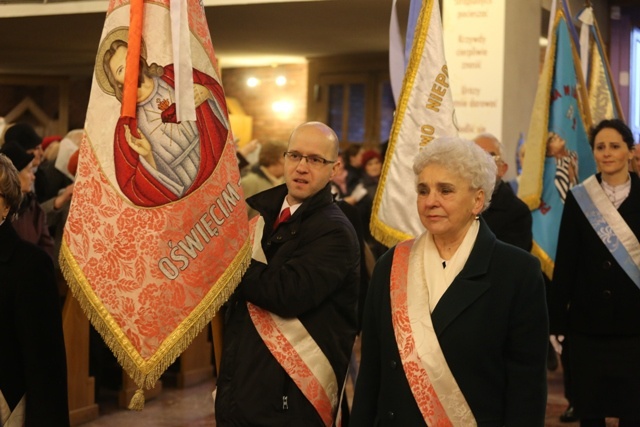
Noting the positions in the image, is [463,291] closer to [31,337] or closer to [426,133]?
[31,337]

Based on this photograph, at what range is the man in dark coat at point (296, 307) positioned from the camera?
3.46 metres

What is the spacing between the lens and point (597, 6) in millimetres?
12695

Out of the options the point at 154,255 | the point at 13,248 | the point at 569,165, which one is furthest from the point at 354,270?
the point at 569,165

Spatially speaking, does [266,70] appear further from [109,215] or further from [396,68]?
[109,215]

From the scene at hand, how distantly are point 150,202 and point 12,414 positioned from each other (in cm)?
84

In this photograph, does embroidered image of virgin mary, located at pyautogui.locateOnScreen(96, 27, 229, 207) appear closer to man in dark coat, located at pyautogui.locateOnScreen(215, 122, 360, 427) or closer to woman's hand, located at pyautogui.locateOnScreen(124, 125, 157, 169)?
woman's hand, located at pyautogui.locateOnScreen(124, 125, 157, 169)

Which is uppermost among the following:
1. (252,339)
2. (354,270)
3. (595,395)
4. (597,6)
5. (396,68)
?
(597,6)

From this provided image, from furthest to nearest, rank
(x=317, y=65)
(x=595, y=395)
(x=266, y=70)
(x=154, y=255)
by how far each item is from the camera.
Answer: (x=266, y=70), (x=317, y=65), (x=595, y=395), (x=154, y=255)

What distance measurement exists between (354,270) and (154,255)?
0.72 metres

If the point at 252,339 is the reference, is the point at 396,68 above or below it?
above

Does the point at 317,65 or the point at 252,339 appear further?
the point at 317,65

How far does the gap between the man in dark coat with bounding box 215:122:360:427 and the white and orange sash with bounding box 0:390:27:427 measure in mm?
706

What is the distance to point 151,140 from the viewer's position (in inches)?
137

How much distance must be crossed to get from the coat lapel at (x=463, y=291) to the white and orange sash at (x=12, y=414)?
127 centimetres
